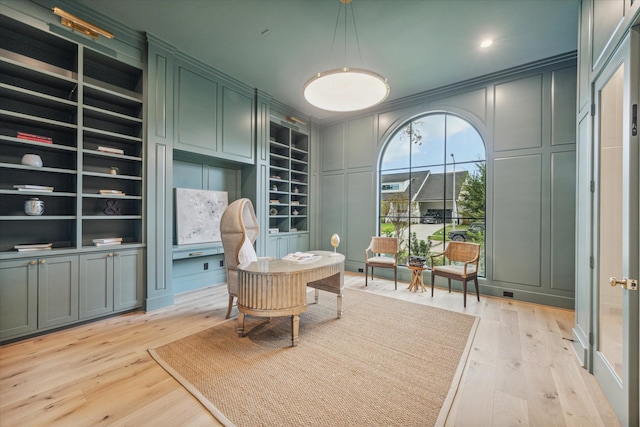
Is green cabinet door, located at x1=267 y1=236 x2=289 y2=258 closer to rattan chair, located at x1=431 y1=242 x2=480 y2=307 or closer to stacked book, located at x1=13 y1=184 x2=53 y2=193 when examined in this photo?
rattan chair, located at x1=431 y1=242 x2=480 y2=307

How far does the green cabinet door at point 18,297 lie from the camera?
7.70 feet

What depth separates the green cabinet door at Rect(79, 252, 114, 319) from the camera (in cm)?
278

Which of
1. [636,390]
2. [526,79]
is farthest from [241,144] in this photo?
[636,390]

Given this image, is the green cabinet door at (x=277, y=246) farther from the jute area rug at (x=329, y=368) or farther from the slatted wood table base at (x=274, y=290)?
the slatted wood table base at (x=274, y=290)

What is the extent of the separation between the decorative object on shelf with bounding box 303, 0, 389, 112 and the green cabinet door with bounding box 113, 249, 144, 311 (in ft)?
9.31

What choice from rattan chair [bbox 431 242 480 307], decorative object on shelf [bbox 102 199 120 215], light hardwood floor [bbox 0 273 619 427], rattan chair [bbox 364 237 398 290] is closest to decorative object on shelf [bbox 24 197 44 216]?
decorative object on shelf [bbox 102 199 120 215]

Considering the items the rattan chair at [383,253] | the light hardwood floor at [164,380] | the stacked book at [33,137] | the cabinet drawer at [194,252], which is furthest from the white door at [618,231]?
the stacked book at [33,137]

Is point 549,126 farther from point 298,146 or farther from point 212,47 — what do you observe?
point 212,47

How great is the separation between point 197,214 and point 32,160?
1.90m

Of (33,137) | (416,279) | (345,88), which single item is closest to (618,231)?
(345,88)

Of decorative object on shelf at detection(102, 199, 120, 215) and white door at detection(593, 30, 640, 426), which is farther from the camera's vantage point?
decorative object on shelf at detection(102, 199, 120, 215)

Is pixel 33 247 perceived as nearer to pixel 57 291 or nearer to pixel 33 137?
pixel 57 291

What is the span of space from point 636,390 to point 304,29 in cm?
409

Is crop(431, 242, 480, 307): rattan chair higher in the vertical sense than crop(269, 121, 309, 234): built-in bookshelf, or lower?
lower
